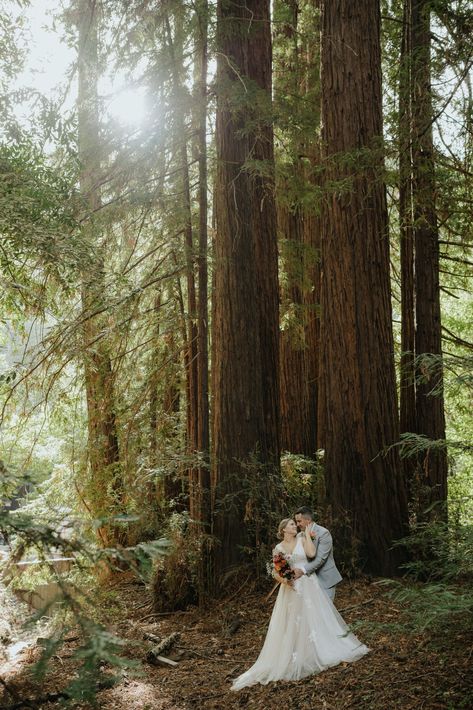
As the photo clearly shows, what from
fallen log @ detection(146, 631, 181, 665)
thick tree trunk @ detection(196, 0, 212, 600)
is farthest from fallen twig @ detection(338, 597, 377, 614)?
thick tree trunk @ detection(196, 0, 212, 600)

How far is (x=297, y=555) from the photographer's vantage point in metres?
7.24

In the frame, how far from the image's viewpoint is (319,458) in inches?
434

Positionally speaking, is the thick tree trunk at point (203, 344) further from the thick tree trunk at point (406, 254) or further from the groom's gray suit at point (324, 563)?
the thick tree trunk at point (406, 254)

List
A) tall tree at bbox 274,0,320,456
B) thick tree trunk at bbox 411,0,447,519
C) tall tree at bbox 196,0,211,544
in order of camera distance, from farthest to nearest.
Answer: tall tree at bbox 274,0,320,456, thick tree trunk at bbox 411,0,447,519, tall tree at bbox 196,0,211,544

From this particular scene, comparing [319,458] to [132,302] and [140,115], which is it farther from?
[140,115]

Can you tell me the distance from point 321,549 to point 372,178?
16.4 ft

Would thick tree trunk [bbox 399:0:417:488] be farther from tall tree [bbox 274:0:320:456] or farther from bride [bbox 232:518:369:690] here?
bride [bbox 232:518:369:690]

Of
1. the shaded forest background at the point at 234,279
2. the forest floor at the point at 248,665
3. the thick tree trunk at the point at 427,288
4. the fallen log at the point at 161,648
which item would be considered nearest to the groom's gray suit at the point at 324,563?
the forest floor at the point at 248,665

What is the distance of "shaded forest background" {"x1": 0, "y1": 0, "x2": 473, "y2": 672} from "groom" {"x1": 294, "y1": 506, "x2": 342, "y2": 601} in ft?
4.74

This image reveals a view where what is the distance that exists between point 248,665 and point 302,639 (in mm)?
983

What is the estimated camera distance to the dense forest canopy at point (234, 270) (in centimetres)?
916

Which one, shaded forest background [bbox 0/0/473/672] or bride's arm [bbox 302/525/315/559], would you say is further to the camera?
shaded forest background [bbox 0/0/473/672]

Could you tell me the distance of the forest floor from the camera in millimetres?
5648

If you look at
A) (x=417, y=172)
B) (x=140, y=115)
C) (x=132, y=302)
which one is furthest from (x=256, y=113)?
(x=132, y=302)
